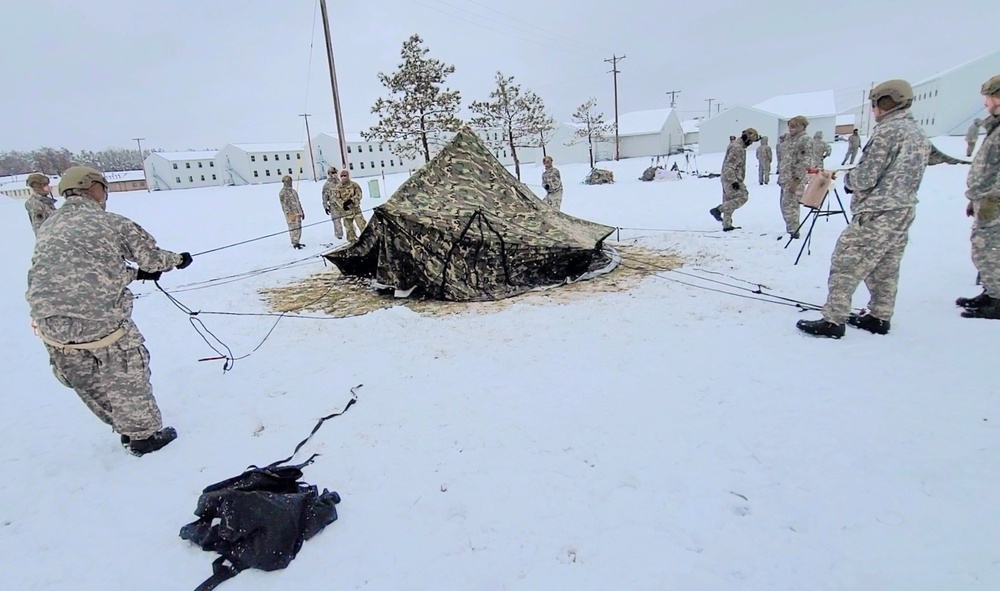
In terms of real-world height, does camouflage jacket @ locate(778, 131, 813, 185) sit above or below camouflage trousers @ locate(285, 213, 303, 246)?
above

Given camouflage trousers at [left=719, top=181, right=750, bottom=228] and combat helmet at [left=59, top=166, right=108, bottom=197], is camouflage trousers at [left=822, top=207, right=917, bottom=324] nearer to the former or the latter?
camouflage trousers at [left=719, top=181, right=750, bottom=228]

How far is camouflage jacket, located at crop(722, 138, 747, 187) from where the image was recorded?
8789 millimetres

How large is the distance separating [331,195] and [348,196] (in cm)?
91

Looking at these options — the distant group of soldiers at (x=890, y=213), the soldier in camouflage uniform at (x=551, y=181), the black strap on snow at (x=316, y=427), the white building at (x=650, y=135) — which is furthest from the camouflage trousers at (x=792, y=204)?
the white building at (x=650, y=135)

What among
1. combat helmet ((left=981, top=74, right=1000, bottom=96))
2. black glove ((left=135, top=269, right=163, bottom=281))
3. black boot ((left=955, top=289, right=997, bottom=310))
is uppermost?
combat helmet ((left=981, top=74, right=1000, bottom=96))

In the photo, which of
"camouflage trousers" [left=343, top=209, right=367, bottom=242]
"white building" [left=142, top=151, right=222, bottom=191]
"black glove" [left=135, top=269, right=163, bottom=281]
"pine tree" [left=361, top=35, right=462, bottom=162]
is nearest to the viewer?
"black glove" [left=135, top=269, right=163, bottom=281]

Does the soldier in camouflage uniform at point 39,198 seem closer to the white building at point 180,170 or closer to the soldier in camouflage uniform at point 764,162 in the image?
the soldier in camouflage uniform at point 764,162

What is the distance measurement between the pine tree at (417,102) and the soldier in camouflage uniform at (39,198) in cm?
1525

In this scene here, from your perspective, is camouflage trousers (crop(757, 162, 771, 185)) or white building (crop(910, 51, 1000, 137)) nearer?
camouflage trousers (crop(757, 162, 771, 185))

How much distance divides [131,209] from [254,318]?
25.9 meters

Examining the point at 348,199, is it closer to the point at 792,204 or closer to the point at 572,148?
the point at 792,204

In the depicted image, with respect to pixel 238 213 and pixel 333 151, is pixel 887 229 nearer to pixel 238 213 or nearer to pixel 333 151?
pixel 238 213

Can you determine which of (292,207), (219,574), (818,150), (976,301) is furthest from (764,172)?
(219,574)

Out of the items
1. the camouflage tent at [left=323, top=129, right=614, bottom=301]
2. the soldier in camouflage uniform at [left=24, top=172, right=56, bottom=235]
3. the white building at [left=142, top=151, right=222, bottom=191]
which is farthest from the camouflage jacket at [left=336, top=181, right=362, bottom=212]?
the white building at [left=142, top=151, right=222, bottom=191]
